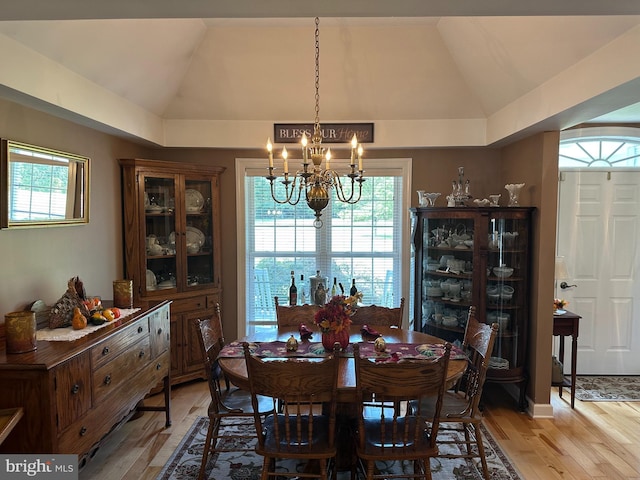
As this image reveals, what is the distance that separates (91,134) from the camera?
125 inches

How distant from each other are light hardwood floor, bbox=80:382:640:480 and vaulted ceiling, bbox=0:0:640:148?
2.27 m

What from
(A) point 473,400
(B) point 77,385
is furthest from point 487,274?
(B) point 77,385

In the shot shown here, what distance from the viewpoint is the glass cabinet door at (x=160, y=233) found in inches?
144

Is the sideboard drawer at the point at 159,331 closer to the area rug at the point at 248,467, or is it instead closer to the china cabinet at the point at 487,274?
the area rug at the point at 248,467

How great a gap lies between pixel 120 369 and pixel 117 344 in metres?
0.16

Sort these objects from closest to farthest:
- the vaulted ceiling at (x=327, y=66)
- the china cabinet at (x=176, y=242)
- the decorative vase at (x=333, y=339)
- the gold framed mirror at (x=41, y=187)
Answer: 1. the vaulted ceiling at (x=327, y=66)
2. the gold framed mirror at (x=41, y=187)
3. the decorative vase at (x=333, y=339)
4. the china cabinet at (x=176, y=242)

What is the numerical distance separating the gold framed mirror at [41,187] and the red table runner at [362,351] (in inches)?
55.2

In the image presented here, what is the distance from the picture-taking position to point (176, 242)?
A: 3.82 meters

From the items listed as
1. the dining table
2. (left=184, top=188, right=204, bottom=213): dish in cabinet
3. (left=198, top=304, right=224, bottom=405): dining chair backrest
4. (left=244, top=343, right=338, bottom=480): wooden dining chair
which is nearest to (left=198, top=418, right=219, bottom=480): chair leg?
(left=198, top=304, right=224, bottom=405): dining chair backrest

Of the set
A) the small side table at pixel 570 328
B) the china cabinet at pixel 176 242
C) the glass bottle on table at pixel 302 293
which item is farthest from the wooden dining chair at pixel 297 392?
the small side table at pixel 570 328

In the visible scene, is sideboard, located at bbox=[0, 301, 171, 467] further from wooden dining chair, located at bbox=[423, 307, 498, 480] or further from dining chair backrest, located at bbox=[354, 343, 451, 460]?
wooden dining chair, located at bbox=[423, 307, 498, 480]

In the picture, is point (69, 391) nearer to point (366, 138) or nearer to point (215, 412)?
point (215, 412)

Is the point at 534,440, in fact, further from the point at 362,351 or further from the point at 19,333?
the point at 19,333

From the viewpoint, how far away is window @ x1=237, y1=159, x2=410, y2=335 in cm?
428
